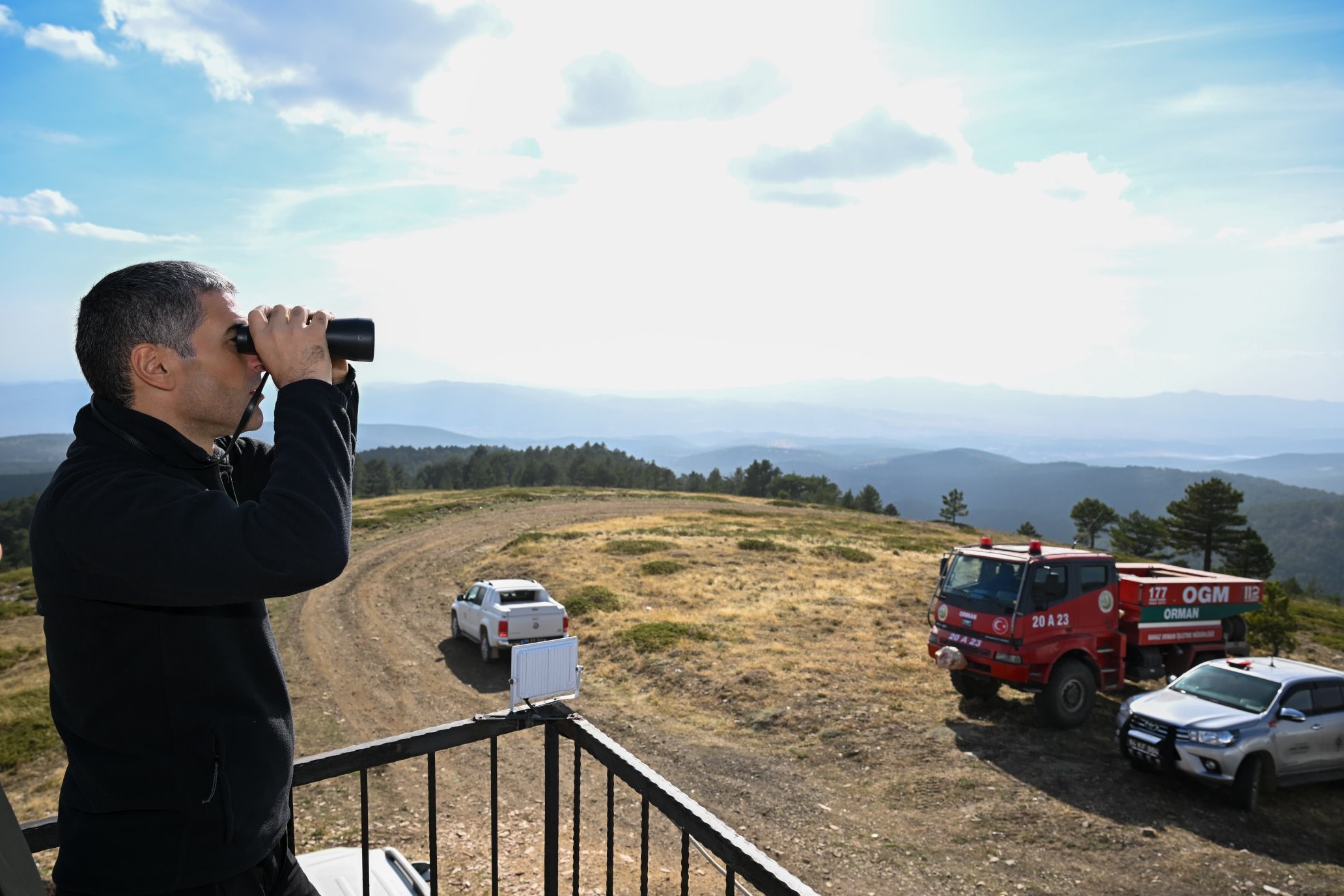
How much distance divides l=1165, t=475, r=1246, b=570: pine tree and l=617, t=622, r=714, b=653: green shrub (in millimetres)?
50519

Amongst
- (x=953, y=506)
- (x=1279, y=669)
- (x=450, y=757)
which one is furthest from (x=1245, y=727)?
(x=953, y=506)

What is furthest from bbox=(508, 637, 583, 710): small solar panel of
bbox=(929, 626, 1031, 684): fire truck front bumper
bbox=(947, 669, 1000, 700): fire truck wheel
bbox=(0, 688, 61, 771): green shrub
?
bbox=(0, 688, 61, 771): green shrub

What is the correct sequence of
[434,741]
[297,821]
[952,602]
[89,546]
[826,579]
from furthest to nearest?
[826,579] → [952,602] → [297,821] → [434,741] → [89,546]

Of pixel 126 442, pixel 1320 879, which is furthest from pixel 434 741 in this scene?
pixel 1320 879

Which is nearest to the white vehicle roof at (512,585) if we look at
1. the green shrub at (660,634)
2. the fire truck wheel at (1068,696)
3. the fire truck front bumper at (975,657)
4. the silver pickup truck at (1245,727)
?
the green shrub at (660,634)

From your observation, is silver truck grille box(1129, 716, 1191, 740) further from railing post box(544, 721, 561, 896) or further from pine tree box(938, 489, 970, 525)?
pine tree box(938, 489, 970, 525)

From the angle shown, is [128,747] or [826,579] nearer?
[128,747]

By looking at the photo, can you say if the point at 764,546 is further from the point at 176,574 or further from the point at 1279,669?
the point at 176,574

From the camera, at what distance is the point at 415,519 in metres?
42.2

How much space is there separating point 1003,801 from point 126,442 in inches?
470

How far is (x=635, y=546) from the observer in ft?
105

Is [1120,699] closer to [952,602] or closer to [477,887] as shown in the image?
[952,602]

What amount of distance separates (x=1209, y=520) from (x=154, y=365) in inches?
2666

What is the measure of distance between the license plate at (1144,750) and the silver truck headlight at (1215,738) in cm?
52
